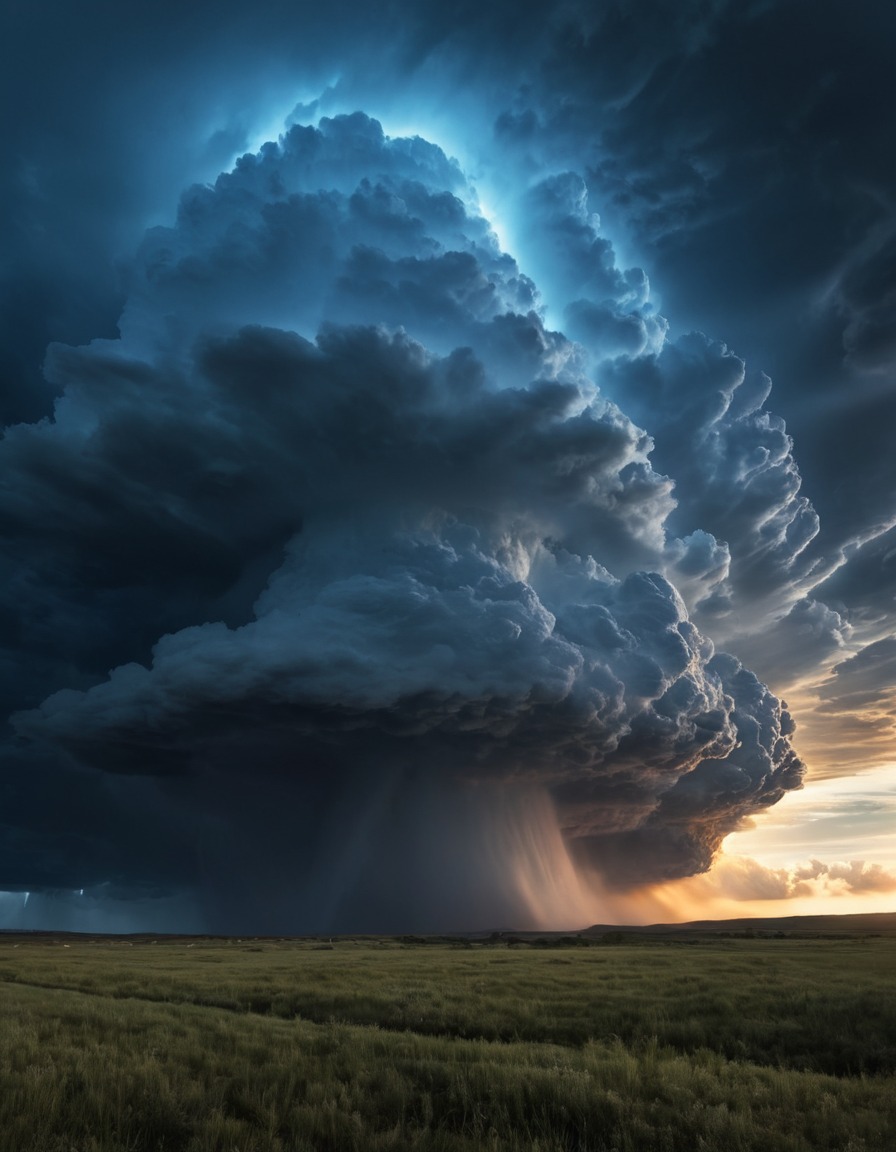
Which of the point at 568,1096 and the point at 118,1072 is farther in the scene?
the point at 118,1072

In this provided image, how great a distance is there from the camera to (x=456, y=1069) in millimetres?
13070

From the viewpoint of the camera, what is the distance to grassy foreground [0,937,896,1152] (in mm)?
9602

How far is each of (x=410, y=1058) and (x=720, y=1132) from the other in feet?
23.8

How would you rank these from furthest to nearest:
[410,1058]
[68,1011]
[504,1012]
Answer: [504,1012]
[68,1011]
[410,1058]

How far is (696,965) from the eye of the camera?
41500 mm

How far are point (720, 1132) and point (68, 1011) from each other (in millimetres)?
20102

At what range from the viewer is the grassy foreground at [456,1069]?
31.5 ft

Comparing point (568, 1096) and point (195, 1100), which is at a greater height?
point (195, 1100)

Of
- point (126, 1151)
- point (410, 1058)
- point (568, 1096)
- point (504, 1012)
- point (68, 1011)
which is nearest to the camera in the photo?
point (126, 1151)

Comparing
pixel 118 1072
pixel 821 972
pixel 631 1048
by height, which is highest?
pixel 118 1072

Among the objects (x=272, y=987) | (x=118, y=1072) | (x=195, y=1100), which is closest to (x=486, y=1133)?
(x=195, y=1100)

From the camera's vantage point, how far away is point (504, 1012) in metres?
23.3

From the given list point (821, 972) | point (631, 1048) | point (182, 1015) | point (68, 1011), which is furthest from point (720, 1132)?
point (821, 972)

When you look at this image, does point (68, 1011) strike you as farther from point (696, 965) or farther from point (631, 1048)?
point (696, 965)
